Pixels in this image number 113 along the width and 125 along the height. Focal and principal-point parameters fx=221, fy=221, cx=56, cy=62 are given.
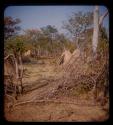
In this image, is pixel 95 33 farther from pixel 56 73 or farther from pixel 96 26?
pixel 56 73

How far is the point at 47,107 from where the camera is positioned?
1.88 m

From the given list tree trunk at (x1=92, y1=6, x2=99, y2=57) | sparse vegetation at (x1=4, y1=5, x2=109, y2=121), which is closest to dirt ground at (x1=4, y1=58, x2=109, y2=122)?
sparse vegetation at (x1=4, y1=5, x2=109, y2=121)

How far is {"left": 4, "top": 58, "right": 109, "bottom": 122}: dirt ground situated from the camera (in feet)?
6.11

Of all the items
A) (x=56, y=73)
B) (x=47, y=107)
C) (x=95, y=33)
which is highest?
(x=95, y=33)

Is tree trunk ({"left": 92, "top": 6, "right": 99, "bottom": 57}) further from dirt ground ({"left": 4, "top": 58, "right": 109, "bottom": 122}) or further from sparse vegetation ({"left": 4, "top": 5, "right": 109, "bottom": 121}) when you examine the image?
dirt ground ({"left": 4, "top": 58, "right": 109, "bottom": 122})

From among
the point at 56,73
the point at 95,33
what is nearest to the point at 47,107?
the point at 56,73

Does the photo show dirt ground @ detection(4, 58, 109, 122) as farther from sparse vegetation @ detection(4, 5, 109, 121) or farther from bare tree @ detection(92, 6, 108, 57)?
bare tree @ detection(92, 6, 108, 57)

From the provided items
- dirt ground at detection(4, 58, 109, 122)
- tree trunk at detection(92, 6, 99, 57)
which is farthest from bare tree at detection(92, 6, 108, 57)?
dirt ground at detection(4, 58, 109, 122)

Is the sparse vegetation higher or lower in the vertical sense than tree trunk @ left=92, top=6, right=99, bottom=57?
lower

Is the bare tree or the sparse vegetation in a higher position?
the bare tree

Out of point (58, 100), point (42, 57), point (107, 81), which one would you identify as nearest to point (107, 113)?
point (107, 81)

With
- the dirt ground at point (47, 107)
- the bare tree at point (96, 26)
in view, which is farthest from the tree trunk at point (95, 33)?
the dirt ground at point (47, 107)
